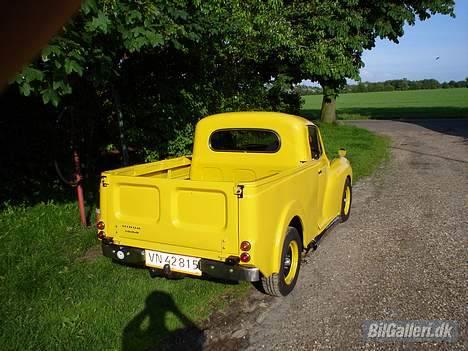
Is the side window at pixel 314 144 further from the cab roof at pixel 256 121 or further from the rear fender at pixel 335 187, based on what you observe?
the rear fender at pixel 335 187

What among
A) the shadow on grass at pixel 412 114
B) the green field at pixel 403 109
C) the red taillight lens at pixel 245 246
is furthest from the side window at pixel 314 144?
the shadow on grass at pixel 412 114

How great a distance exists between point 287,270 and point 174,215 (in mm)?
1381

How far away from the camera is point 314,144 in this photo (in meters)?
5.51

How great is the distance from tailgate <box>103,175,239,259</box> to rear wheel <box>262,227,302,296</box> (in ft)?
2.14

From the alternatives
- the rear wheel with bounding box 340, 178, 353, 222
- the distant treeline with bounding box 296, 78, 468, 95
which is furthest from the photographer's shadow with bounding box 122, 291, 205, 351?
the distant treeline with bounding box 296, 78, 468, 95

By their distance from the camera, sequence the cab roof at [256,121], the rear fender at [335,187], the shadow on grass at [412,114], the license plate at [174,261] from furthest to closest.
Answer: the shadow on grass at [412,114], the rear fender at [335,187], the cab roof at [256,121], the license plate at [174,261]

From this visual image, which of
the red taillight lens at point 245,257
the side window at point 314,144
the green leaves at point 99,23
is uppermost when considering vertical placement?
the green leaves at point 99,23

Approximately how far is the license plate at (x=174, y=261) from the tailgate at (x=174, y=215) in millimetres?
57

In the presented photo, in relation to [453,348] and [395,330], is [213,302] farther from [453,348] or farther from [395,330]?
[453,348]

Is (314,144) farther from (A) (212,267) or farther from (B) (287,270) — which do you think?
(A) (212,267)

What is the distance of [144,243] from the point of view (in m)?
4.07

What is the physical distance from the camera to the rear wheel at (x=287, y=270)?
4004 millimetres

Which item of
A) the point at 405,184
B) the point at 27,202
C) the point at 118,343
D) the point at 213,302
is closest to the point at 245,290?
the point at 213,302

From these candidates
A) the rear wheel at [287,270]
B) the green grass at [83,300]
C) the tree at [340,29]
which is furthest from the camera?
the tree at [340,29]
